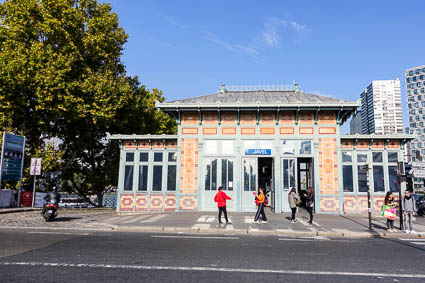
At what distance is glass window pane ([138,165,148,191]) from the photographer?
60.1 feet

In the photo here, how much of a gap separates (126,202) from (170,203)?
289 cm

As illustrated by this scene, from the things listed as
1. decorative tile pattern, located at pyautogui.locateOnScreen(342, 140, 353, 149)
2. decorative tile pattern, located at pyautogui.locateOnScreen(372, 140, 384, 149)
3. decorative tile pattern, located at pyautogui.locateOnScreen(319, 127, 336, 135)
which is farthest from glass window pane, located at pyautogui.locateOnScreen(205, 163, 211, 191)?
decorative tile pattern, located at pyautogui.locateOnScreen(372, 140, 384, 149)

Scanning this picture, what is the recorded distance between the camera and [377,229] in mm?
12117

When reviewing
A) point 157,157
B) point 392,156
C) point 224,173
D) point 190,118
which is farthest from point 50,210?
point 392,156

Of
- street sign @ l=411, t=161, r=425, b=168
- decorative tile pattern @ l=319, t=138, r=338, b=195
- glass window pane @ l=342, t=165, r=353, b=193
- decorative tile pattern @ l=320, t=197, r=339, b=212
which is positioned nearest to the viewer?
street sign @ l=411, t=161, r=425, b=168

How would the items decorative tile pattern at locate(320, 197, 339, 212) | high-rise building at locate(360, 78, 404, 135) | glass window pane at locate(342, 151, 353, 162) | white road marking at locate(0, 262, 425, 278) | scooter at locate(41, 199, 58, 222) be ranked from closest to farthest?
white road marking at locate(0, 262, 425, 278)
scooter at locate(41, 199, 58, 222)
decorative tile pattern at locate(320, 197, 339, 212)
glass window pane at locate(342, 151, 353, 162)
high-rise building at locate(360, 78, 404, 135)

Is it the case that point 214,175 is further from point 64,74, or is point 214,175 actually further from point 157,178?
point 64,74

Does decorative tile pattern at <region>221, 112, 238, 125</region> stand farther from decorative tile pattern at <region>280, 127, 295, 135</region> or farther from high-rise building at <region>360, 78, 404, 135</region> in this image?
high-rise building at <region>360, 78, 404, 135</region>

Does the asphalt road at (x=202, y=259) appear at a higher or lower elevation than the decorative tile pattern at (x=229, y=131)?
lower

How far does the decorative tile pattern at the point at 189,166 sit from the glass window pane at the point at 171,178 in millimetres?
591

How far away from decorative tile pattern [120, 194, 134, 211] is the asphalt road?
336 inches

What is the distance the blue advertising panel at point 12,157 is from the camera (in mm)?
17594

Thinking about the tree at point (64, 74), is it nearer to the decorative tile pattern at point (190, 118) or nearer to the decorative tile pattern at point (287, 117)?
the decorative tile pattern at point (190, 118)

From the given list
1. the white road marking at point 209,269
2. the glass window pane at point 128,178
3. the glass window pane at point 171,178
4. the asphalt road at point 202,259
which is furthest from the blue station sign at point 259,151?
the white road marking at point 209,269
